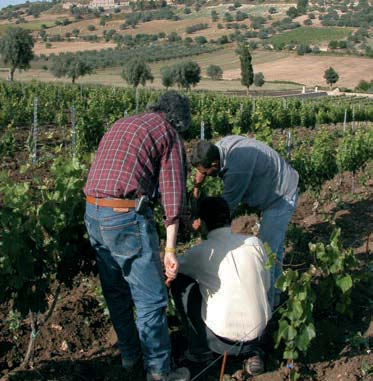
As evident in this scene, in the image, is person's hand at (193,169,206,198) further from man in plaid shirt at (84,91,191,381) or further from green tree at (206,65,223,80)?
green tree at (206,65,223,80)

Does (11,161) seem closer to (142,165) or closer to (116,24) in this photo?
(142,165)

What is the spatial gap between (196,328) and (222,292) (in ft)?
1.10

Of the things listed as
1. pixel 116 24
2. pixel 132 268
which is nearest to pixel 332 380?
pixel 132 268

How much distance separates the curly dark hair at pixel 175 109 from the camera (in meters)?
3.66

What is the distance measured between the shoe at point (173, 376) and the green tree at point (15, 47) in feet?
148

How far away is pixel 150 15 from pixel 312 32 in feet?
150

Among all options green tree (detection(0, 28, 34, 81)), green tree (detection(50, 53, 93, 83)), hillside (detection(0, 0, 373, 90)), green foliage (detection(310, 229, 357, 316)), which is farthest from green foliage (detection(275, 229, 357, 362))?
hillside (detection(0, 0, 373, 90))

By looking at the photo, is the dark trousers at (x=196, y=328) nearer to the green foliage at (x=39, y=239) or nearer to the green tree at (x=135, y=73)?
the green foliage at (x=39, y=239)

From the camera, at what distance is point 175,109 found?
365cm

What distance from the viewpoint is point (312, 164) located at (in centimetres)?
1028

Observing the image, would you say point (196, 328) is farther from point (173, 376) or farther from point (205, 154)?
point (205, 154)

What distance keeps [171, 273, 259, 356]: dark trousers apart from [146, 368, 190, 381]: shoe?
20cm

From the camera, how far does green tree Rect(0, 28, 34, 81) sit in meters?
46.4

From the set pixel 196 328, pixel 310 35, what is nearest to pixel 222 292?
→ pixel 196 328
